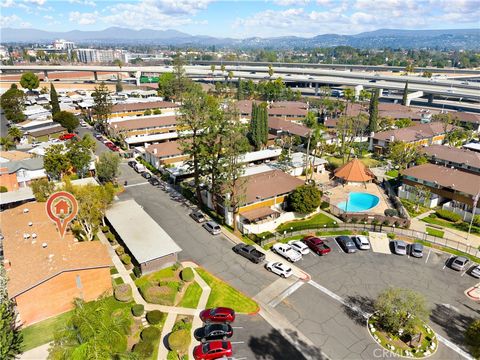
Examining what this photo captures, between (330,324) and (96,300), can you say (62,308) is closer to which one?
(96,300)

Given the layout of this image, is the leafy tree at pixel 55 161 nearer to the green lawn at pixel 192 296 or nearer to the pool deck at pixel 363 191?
the green lawn at pixel 192 296

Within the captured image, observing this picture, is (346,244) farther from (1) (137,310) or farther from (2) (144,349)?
(2) (144,349)

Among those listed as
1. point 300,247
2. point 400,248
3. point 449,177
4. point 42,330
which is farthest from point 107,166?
point 449,177

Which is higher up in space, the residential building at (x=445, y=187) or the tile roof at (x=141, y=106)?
the tile roof at (x=141, y=106)

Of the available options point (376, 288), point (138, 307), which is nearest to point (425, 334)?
point (376, 288)

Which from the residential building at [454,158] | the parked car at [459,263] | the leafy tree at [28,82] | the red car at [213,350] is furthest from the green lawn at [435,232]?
the leafy tree at [28,82]

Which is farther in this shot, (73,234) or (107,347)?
(73,234)

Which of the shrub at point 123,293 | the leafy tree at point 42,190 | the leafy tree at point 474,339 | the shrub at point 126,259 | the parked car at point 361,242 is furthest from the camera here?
the leafy tree at point 42,190
